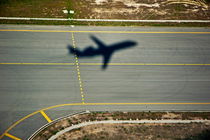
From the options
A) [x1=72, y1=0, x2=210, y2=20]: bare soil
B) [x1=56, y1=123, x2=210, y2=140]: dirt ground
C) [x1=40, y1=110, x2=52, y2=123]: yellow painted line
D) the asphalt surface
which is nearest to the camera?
[x1=56, y1=123, x2=210, y2=140]: dirt ground

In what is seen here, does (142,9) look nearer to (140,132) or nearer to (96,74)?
(96,74)

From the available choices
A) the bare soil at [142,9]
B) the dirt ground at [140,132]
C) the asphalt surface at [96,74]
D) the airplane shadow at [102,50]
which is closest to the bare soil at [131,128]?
the dirt ground at [140,132]

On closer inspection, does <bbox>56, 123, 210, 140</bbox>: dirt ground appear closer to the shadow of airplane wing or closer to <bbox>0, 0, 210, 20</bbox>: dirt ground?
the shadow of airplane wing

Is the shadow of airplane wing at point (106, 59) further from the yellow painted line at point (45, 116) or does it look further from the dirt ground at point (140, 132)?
the yellow painted line at point (45, 116)

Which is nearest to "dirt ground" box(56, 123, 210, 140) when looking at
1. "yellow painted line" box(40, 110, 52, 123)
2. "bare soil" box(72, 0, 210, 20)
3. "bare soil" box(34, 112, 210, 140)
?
"bare soil" box(34, 112, 210, 140)

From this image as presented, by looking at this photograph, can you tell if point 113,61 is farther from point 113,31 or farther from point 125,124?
point 125,124

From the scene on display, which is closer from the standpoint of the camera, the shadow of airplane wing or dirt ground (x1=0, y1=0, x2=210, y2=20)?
the shadow of airplane wing
